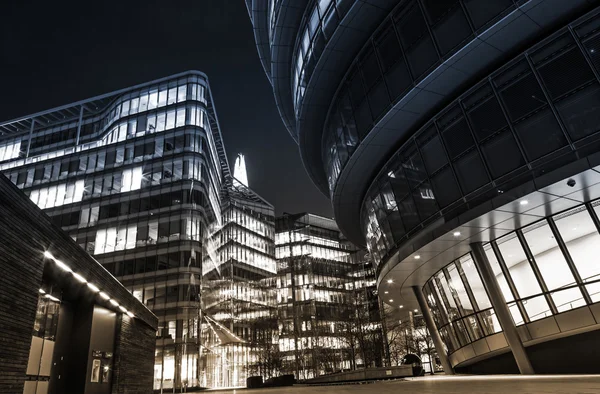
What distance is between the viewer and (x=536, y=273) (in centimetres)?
1908

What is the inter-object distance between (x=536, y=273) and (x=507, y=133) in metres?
6.43

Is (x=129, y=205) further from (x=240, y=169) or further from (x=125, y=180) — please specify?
(x=240, y=169)

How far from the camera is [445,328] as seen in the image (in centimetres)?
2744

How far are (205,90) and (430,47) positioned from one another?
2146 inches

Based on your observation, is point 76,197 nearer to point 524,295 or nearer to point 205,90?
point 205,90

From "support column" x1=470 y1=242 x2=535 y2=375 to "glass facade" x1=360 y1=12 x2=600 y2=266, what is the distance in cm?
265

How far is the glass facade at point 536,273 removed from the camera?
1725 cm

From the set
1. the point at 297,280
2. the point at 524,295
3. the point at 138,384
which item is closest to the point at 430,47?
the point at 524,295

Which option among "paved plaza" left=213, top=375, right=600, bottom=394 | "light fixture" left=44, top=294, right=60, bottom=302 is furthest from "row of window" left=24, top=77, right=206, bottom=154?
"paved plaza" left=213, top=375, right=600, bottom=394

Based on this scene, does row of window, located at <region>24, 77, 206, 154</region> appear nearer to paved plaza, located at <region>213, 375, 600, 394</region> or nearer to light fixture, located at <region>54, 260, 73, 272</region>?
light fixture, located at <region>54, 260, 73, 272</region>

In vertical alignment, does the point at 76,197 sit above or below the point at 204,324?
above

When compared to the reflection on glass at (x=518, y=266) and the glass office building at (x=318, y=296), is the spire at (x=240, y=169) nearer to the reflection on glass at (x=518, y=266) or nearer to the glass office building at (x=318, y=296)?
the glass office building at (x=318, y=296)

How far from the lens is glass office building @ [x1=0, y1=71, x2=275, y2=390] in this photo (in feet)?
182

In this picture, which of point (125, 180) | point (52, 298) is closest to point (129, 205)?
point (125, 180)
